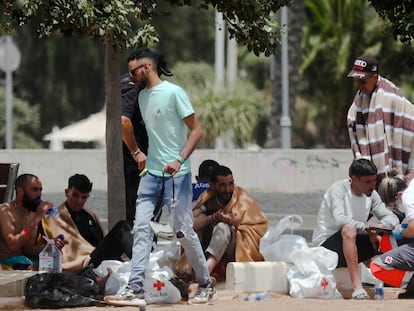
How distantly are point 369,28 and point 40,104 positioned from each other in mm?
19005

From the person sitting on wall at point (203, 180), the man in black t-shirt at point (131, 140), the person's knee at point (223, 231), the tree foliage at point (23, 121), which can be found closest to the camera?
the person's knee at point (223, 231)

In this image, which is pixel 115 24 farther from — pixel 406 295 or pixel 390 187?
pixel 406 295

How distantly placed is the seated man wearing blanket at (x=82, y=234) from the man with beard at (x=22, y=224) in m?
0.25

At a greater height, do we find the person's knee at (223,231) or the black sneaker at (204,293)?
the person's knee at (223,231)

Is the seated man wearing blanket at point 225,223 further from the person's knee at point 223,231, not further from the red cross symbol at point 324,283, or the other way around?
the red cross symbol at point 324,283

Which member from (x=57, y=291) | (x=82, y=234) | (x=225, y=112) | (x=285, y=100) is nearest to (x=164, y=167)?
(x=57, y=291)

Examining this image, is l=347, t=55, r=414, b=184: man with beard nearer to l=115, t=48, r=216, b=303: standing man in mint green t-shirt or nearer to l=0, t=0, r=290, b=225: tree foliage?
l=0, t=0, r=290, b=225: tree foliage

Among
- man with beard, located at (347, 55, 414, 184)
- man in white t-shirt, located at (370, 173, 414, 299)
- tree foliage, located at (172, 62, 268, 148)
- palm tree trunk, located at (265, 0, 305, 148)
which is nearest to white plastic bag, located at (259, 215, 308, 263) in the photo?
man in white t-shirt, located at (370, 173, 414, 299)

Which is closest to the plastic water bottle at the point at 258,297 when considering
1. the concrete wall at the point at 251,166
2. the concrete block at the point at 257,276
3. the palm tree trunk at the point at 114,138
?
the concrete block at the point at 257,276

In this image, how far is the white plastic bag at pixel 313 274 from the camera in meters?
8.92

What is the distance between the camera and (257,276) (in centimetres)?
912

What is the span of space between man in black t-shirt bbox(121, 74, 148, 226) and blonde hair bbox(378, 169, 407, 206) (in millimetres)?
A: 1981

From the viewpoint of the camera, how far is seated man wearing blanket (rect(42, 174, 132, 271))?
9156 mm

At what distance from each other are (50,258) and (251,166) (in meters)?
12.3
